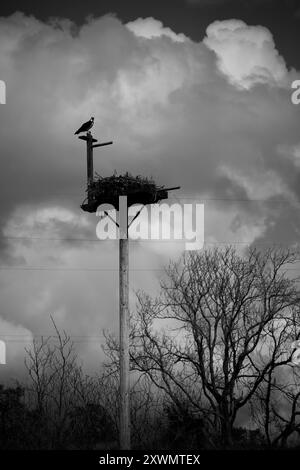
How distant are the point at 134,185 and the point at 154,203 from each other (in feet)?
3.39

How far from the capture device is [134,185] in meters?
15.5

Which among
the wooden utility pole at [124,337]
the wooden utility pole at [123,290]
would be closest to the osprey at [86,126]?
the wooden utility pole at [123,290]

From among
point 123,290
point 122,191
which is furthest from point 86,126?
point 123,290

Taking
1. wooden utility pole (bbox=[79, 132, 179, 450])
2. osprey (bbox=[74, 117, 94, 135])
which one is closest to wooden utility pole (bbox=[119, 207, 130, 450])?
wooden utility pole (bbox=[79, 132, 179, 450])

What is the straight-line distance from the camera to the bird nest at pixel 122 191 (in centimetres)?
1542

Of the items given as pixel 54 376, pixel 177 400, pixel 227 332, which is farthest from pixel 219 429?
pixel 54 376

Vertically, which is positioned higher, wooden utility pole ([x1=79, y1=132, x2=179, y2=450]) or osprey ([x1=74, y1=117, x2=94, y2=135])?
osprey ([x1=74, y1=117, x2=94, y2=135])

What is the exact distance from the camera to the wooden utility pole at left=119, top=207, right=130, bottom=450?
14.0 metres

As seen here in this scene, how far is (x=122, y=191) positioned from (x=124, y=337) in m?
4.21

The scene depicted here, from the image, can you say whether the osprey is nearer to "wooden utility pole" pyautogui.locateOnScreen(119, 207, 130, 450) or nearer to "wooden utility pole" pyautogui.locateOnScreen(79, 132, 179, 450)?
"wooden utility pole" pyautogui.locateOnScreen(79, 132, 179, 450)

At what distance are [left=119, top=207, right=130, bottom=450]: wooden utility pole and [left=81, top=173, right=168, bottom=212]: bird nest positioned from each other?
0.58 meters

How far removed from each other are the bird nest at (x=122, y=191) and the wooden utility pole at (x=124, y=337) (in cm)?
58

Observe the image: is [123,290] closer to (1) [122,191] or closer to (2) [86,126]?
(1) [122,191]

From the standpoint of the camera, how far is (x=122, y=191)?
15391mm
